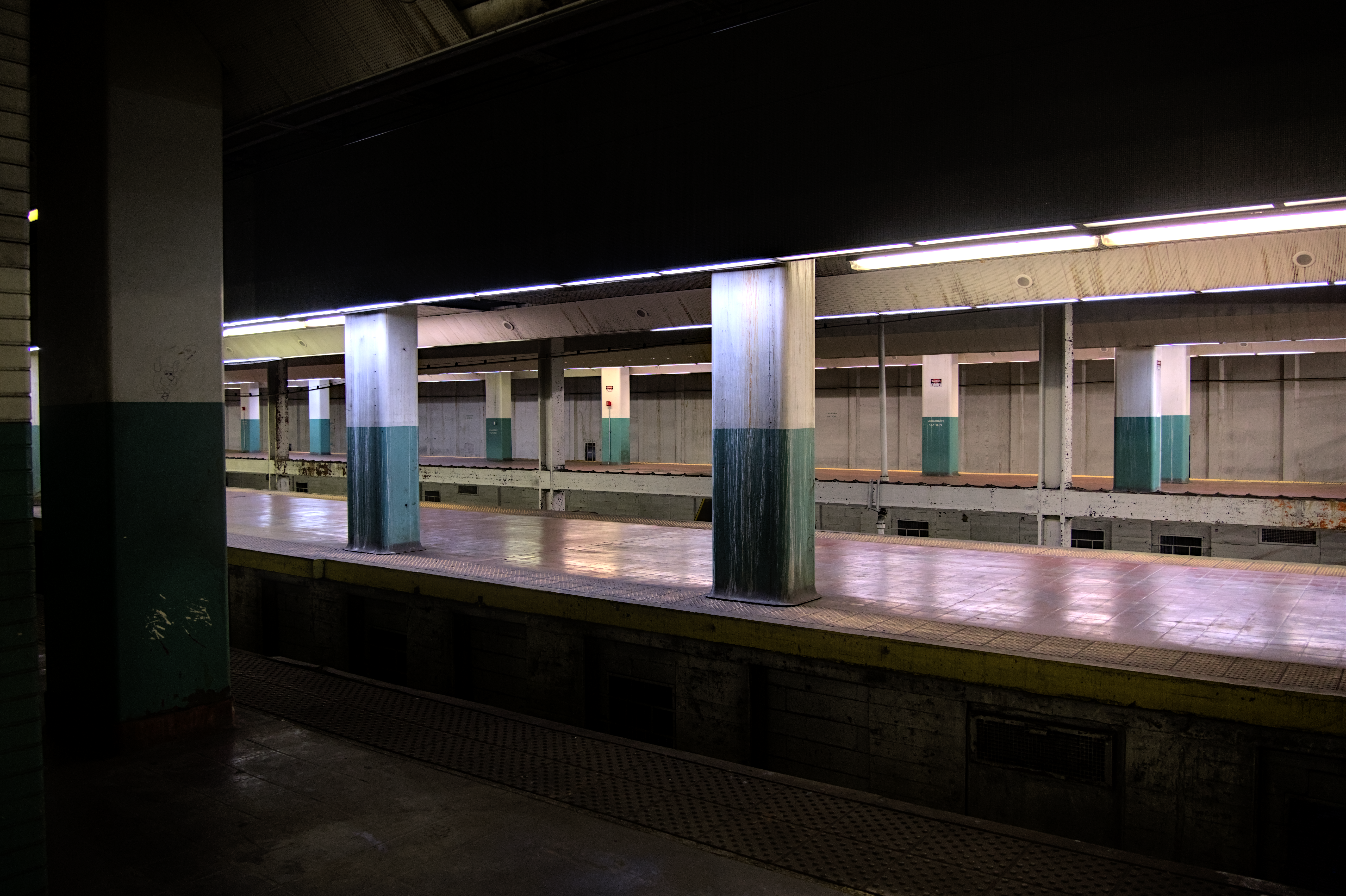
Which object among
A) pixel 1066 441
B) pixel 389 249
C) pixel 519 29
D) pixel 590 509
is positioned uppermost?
pixel 519 29

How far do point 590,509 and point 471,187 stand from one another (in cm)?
1626

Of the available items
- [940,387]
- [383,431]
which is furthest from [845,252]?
[940,387]

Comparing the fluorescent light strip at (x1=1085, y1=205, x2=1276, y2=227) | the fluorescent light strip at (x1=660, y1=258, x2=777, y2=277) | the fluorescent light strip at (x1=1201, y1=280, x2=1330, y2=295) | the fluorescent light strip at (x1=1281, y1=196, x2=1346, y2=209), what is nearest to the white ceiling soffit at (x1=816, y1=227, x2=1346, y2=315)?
the fluorescent light strip at (x1=1201, y1=280, x2=1330, y2=295)

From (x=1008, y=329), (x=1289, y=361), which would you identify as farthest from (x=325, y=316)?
(x=1289, y=361)

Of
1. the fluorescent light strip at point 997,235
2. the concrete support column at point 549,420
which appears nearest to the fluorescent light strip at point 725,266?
the fluorescent light strip at point 997,235

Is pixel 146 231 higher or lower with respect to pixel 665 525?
higher

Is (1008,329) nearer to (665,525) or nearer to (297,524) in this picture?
(665,525)

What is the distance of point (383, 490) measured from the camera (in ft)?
33.2

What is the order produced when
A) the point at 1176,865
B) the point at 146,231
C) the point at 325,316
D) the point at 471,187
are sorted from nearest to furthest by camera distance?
the point at 1176,865, the point at 146,231, the point at 471,187, the point at 325,316

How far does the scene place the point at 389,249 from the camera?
941 cm

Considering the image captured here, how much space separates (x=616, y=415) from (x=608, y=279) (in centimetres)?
2019

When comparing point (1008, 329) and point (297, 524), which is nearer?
point (297, 524)

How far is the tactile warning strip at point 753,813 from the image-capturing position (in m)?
3.69

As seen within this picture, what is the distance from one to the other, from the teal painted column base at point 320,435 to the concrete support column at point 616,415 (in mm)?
12554
